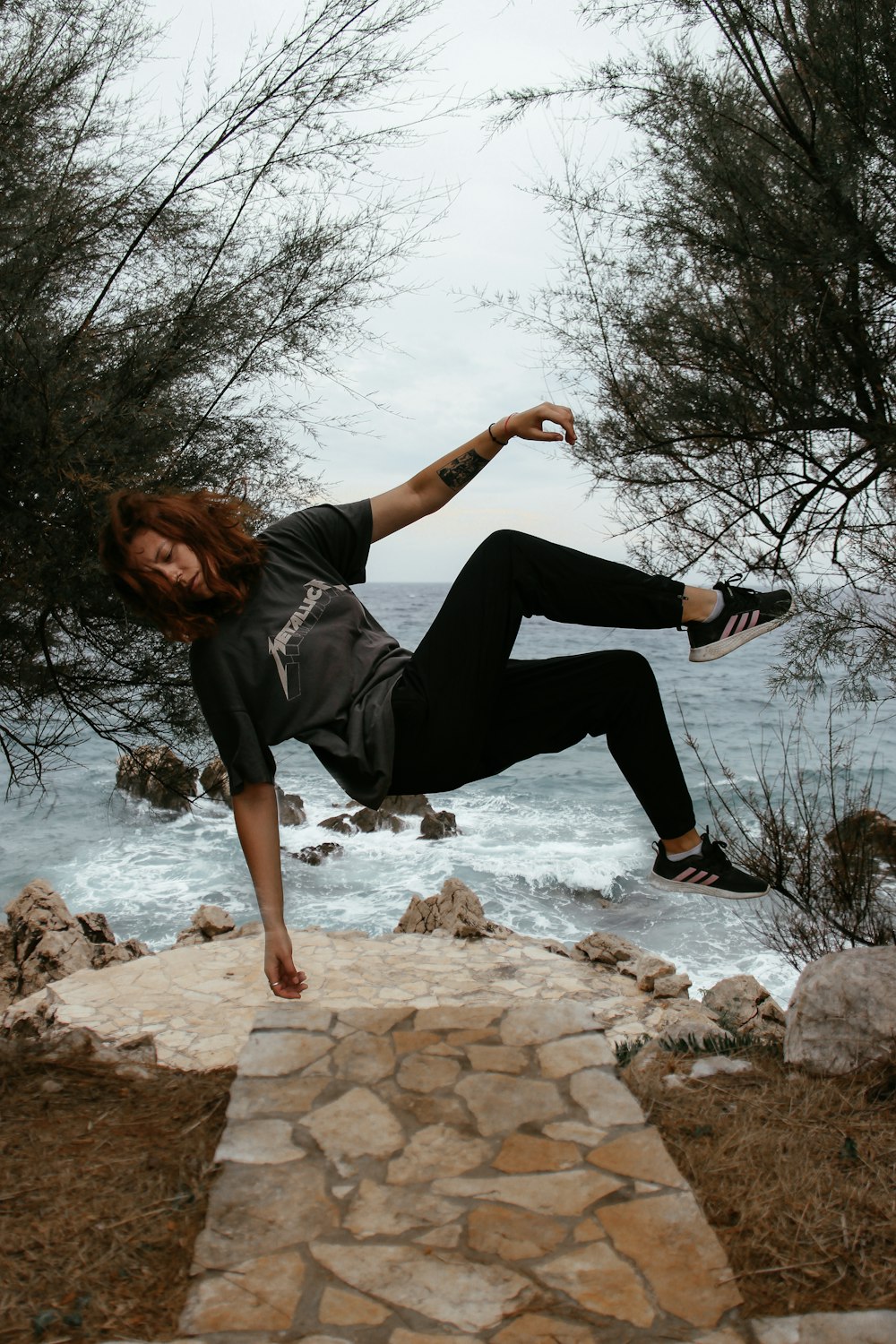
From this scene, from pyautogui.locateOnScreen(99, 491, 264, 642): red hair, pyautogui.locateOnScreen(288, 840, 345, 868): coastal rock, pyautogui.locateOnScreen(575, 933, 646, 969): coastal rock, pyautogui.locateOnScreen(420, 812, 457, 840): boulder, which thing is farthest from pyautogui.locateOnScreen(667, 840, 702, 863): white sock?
pyautogui.locateOnScreen(420, 812, 457, 840): boulder

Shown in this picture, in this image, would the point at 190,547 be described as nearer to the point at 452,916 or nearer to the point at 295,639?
the point at 295,639

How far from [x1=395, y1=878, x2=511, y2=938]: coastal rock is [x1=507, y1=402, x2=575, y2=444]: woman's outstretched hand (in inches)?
242

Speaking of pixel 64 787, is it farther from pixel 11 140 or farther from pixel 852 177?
pixel 852 177

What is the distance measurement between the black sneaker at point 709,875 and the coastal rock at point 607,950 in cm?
554

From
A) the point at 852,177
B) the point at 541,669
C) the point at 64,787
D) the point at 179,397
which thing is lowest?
the point at 64,787

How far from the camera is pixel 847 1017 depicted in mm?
3830

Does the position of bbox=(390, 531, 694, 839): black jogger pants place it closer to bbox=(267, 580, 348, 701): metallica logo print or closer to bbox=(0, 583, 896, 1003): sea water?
bbox=(267, 580, 348, 701): metallica logo print

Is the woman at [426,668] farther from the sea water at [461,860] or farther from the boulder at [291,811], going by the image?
the boulder at [291,811]

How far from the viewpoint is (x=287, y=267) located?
5.88 m

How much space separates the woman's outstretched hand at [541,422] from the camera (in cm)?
259

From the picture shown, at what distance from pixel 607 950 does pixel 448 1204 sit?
19.0ft

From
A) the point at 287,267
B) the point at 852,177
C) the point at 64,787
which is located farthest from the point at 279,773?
the point at 852,177

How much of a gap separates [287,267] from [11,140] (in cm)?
150

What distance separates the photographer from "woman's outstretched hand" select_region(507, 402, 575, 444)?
259 centimetres
